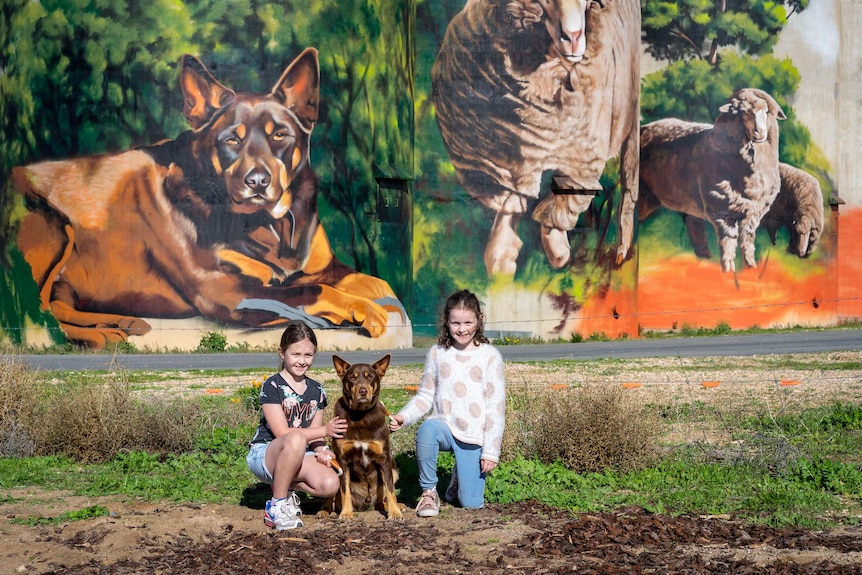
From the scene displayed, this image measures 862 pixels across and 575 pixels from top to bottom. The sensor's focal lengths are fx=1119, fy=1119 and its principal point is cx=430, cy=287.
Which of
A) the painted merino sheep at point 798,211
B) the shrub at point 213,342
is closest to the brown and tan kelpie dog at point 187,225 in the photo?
the shrub at point 213,342

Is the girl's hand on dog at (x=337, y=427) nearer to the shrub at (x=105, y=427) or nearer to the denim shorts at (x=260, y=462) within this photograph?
the denim shorts at (x=260, y=462)

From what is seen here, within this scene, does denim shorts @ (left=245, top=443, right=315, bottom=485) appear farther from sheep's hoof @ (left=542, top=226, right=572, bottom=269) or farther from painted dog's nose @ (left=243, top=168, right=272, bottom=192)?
sheep's hoof @ (left=542, top=226, right=572, bottom=269)

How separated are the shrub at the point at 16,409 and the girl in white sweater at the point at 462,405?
4.36m

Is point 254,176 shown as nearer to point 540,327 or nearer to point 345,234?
point 345,234

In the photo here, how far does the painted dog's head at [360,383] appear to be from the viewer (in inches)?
296

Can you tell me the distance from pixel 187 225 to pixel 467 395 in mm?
16798

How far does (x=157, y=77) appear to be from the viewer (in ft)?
78.7

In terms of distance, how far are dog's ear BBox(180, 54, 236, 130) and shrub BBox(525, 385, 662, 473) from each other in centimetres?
1623

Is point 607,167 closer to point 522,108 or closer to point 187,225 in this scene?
point 522,108

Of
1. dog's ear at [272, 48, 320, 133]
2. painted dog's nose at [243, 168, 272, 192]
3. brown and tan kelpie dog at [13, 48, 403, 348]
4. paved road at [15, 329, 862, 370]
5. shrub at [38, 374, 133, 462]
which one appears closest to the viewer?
shrub at [38, 374, 133, 462]

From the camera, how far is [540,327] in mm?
27562

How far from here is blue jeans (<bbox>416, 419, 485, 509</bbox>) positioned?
8.01 meters

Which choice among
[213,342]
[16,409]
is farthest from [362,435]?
[213,342]

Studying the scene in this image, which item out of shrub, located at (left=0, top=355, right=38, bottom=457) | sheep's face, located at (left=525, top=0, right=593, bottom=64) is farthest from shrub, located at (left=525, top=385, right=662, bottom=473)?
sheep's face, located at (left=525, top=0, right=593, bottom=64)
